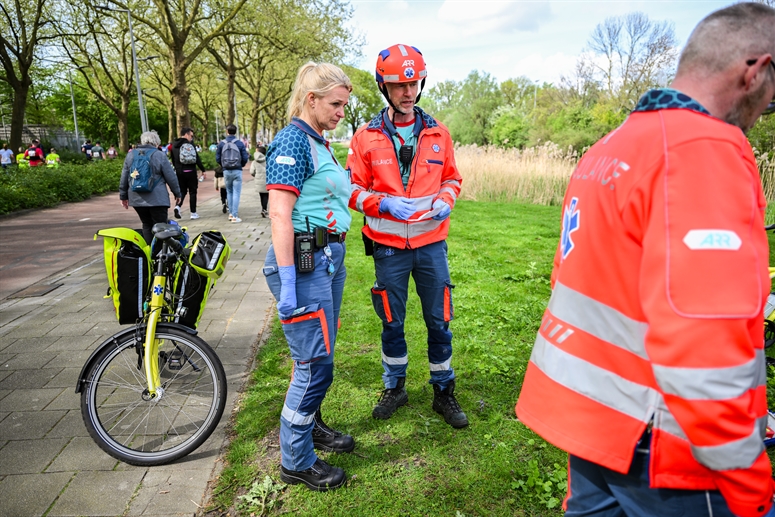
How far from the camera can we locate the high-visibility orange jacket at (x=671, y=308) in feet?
3.34

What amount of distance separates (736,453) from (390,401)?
2517 millimetres

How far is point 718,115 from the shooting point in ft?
3.93

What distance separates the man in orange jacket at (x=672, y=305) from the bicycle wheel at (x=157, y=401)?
217 cm

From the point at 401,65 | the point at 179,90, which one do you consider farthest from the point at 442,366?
the point at 179,90

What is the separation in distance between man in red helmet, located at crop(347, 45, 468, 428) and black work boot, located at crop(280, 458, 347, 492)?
2.86 feet

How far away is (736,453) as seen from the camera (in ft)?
3.41

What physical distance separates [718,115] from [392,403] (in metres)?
2.65

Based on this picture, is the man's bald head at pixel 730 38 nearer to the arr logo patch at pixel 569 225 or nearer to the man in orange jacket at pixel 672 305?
the man in orange jacket at pixel 672 305

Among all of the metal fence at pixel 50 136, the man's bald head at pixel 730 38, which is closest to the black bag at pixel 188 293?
the man's bald head at pixel 730 38

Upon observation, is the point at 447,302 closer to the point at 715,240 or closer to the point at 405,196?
the point at 405,196

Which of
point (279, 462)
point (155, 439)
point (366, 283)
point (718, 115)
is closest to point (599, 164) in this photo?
point (718, 115)

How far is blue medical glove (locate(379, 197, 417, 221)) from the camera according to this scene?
2980mm

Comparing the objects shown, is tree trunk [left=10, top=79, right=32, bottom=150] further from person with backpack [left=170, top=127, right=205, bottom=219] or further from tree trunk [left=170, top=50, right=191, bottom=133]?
person with backpack [left=170, top=127, right=205, bottom=219]

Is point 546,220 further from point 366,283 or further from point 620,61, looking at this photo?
point 620,61
